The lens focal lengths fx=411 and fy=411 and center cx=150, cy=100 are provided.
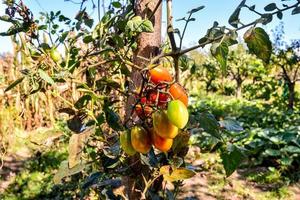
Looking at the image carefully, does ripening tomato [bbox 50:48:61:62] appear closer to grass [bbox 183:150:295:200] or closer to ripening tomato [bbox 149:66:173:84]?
ripening tomato [bbox 149:66:173:84]

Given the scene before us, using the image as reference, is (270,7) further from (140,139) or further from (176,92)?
(140,139)

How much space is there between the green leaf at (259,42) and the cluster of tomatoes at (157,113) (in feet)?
0.48

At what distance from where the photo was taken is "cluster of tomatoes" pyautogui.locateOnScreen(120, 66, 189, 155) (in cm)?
71

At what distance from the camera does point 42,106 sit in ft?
22.0

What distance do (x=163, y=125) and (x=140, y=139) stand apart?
7cm

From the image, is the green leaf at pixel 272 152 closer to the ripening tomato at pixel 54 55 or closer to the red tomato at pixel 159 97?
the ripening tomato at pixel 54 55

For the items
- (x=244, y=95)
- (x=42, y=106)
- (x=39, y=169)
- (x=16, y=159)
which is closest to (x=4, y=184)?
(x=39, y=169)

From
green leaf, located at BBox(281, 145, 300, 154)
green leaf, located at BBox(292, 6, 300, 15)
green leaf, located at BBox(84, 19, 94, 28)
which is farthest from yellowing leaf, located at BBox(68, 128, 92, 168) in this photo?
green leaf, located at BBox(281, 145, 300, 154)

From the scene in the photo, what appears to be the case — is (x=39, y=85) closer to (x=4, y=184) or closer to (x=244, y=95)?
(x=4, y=184)

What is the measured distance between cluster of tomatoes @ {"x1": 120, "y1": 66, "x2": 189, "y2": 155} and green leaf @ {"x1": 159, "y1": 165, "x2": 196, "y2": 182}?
0.46 feet

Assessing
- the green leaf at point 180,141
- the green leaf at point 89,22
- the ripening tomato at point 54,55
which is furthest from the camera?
the green leaf at point 89,22

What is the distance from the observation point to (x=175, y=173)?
914 millimetres

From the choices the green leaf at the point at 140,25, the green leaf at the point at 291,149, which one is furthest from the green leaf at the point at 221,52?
the green leaf at the point at 291,149

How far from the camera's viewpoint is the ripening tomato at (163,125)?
710 mm
